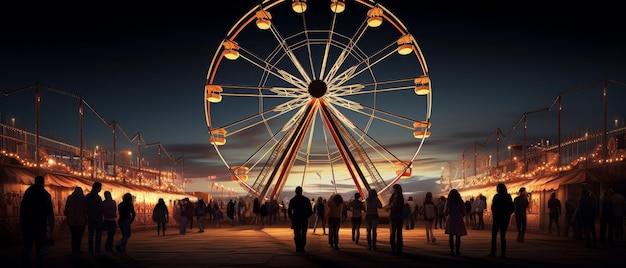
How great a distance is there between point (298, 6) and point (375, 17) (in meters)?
4.35

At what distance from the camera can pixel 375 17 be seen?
1320 inches

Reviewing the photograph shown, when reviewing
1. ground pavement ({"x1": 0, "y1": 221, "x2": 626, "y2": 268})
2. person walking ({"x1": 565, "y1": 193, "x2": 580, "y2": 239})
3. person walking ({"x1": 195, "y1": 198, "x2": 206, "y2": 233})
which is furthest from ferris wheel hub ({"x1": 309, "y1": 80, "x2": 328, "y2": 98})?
ground pavement ({"x1": 0, "y1": 221, "x2": 626, "y2": 268})

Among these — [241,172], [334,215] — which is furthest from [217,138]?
[334,215]

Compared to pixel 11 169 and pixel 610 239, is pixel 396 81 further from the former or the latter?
pixel 11 169

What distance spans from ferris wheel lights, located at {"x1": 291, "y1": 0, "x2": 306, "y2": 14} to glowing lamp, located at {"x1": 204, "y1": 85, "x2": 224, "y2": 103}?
20.3 ft

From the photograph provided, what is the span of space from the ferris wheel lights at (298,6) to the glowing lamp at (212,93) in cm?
617

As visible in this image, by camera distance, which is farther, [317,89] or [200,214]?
[317,89]

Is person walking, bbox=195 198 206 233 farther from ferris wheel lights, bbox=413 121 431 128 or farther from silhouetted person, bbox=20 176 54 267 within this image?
silhouetted person, bbox=20 176 54 267

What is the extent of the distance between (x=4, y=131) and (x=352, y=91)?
19.1 metres

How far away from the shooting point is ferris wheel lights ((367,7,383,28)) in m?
33.5

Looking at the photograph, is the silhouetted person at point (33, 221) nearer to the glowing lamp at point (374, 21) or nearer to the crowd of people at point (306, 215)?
the crowd of people at point (306, 215)

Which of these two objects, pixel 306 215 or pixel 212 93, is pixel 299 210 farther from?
pixel 212 93

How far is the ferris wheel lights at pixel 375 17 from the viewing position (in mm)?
33531

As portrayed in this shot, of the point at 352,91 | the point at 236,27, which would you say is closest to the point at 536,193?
the point at 352,91
